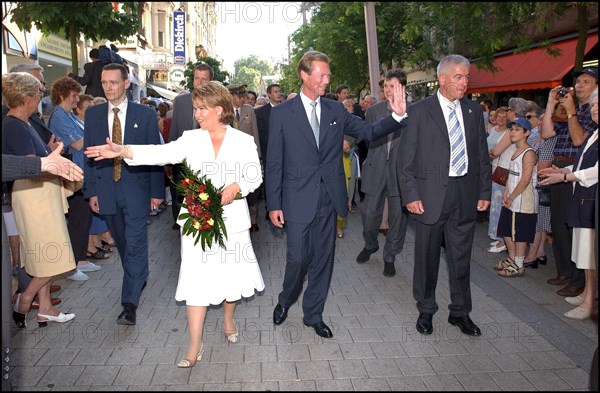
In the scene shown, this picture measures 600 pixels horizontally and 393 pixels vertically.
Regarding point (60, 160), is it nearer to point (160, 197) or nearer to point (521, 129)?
point (160, 197)

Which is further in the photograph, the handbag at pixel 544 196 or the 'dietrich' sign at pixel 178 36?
the 'dietrich' sign at pixel 178 36

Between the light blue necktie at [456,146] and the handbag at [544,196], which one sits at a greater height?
the light blue necktie at [456,146]

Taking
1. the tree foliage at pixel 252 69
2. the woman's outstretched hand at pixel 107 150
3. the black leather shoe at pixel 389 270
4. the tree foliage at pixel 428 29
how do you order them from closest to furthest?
1. the woman's outstretched hand at pixel 107 150
2. the tree foliage at pixel 428 29
3. the black leather shoe at pixel 389 270
4. the tree foliage at pixel 252 69

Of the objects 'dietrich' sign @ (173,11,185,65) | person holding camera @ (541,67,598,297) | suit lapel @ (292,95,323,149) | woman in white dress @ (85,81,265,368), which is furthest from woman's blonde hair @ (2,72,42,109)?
'dietrich' sign @ (173,11,185,65)

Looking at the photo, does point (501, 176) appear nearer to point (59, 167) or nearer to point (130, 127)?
point (130, 127)

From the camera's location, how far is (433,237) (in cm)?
492

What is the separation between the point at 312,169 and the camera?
4.79 meters

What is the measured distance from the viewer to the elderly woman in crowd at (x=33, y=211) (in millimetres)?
4789

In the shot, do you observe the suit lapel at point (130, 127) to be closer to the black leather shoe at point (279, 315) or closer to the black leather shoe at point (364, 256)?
the black leather shoe at point (279, 315)

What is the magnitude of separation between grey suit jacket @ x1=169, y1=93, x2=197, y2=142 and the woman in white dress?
2.05m

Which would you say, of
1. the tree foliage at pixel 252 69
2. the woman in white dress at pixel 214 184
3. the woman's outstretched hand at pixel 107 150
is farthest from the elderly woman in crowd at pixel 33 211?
the tree foliage at pixel 252 69

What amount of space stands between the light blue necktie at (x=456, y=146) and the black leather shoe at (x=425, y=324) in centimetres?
128

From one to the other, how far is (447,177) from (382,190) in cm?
259

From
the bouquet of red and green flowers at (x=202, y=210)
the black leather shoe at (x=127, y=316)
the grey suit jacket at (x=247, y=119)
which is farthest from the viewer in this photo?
the grey suit jacket at (x=247, y=119)
